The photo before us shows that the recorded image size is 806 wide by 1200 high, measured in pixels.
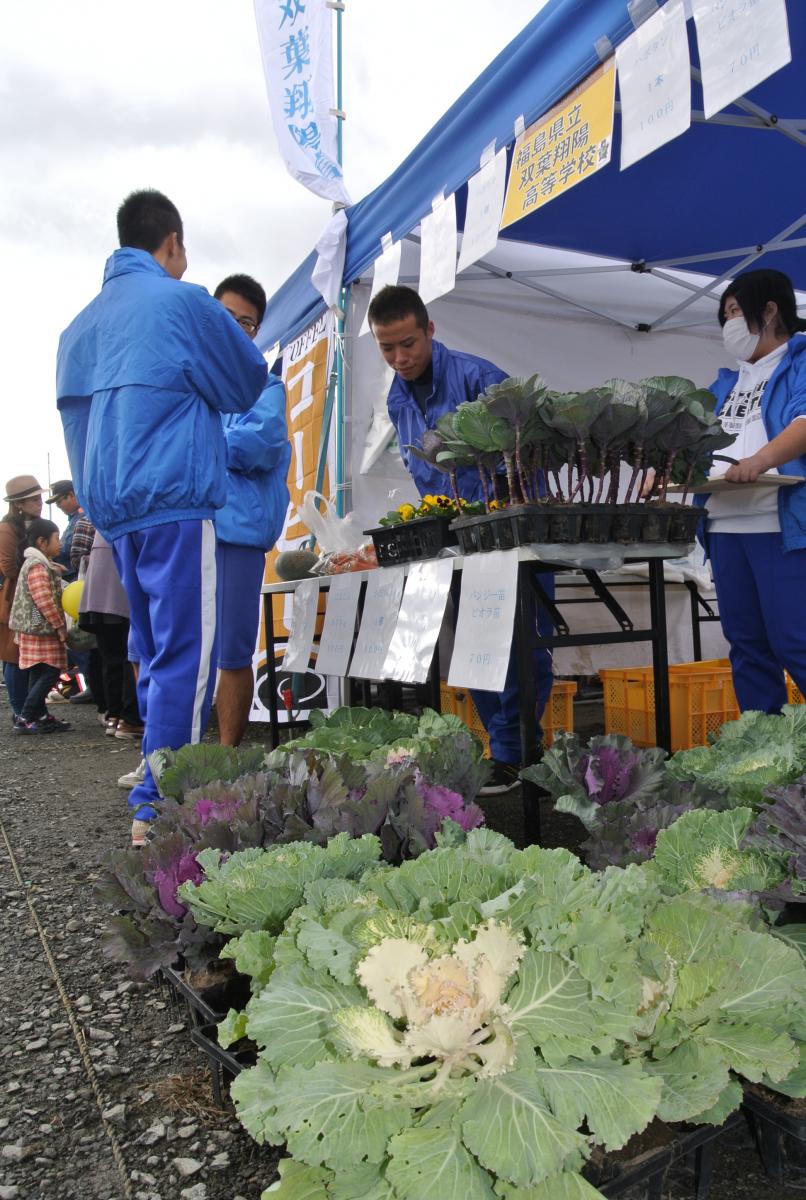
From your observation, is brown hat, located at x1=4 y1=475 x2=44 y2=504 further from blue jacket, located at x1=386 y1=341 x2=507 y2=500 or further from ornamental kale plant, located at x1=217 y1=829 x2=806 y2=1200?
ornamental kale plant, located at x1=217 y1=829 x2=806 y2=1200

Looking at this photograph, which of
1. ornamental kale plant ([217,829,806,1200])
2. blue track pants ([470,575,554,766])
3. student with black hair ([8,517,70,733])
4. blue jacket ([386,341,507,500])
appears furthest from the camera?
student with black hair ([8,517,70,733])

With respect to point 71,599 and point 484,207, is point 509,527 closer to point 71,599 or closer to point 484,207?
point 484,207

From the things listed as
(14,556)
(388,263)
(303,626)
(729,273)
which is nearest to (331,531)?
(303,626)

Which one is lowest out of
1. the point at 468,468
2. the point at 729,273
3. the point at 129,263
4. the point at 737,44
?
the point at 468,468

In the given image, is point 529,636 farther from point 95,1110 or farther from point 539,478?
point 95,1110

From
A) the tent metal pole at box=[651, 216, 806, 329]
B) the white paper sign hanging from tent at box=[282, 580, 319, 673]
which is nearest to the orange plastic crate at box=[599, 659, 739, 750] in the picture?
the white paper sign hanging from tent at box=[282, 580, 319, 673]

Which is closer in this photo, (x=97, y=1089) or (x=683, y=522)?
(x=97, y=1089)

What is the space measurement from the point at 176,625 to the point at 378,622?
2.43 ft

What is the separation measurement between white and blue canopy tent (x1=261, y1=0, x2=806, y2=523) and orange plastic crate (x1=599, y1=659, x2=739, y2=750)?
1.83m

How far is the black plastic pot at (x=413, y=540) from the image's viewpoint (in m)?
2.61

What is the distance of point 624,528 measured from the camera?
83.6 inches

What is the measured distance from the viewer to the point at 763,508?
2.50 meters

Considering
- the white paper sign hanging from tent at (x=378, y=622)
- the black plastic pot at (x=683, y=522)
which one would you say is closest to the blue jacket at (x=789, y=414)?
the black plastic pot at (x=683, y=522)

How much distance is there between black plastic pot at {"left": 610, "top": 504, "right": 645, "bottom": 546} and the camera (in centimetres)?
211
